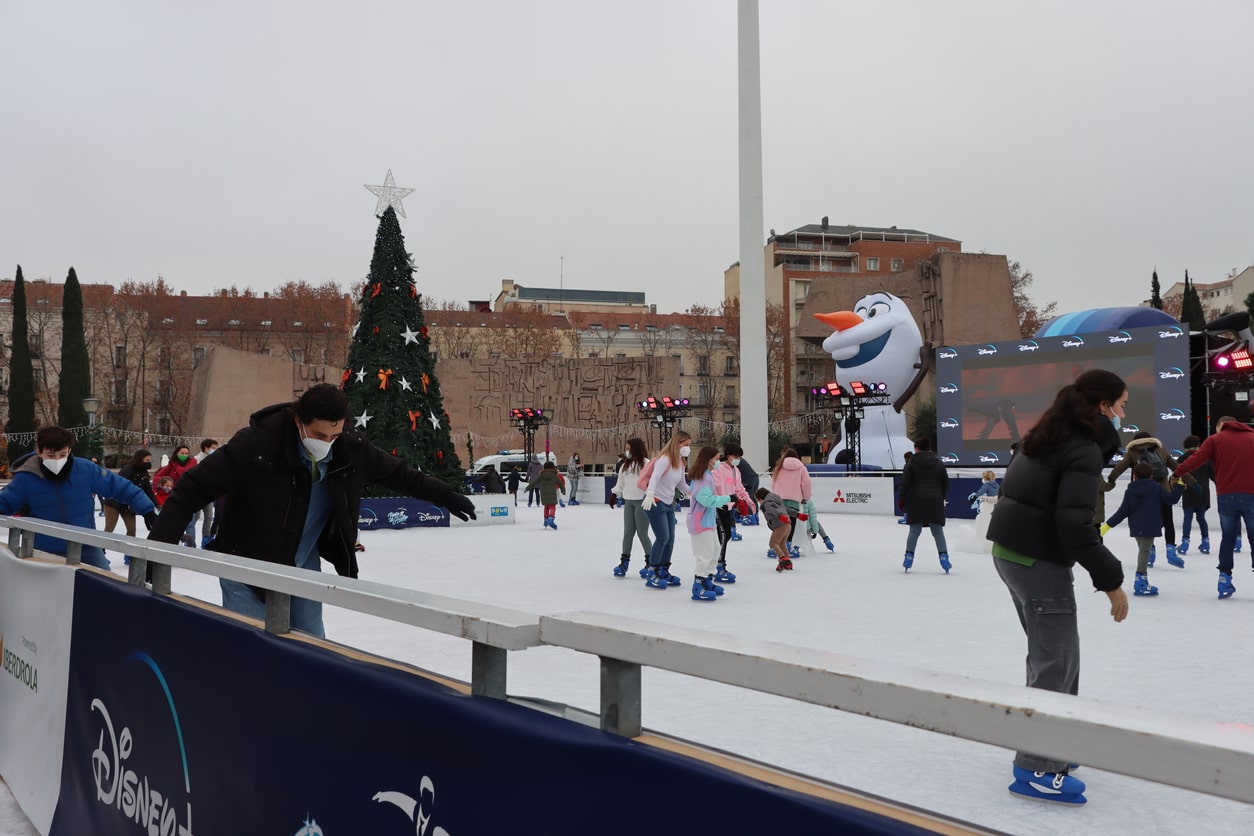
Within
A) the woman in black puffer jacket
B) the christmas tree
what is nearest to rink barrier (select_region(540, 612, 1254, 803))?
the woman in black puffer jacket

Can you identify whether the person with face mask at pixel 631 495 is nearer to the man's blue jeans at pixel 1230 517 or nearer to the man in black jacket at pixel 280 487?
the man's blue jeans at pixel 1230 517

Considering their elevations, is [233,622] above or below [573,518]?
above

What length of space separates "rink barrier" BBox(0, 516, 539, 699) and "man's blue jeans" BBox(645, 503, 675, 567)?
23.1 ft

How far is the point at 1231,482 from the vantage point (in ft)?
29.0

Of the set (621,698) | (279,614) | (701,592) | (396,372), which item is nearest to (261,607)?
(279,614)

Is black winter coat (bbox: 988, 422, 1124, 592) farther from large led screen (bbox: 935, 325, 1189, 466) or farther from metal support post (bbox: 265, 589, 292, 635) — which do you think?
large led screen (bbox: 935, 325, 1189, 466)

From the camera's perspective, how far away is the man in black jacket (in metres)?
3.35

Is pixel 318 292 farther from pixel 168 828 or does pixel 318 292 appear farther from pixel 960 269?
pixel 168 828

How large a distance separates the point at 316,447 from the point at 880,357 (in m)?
33.8

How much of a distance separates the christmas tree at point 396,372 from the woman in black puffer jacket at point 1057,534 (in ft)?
54.1

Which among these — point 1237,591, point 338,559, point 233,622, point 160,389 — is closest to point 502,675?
point 233,622

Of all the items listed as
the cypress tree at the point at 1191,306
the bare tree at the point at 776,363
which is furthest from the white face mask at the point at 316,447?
the bare tree at the point at 776,363

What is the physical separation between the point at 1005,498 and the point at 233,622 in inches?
108

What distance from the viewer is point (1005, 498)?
12.2ft
